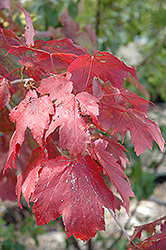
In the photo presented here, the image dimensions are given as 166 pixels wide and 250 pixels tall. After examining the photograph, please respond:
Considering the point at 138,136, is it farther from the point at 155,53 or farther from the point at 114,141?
the point at 155,53

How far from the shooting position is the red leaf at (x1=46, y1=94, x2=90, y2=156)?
0.39 m

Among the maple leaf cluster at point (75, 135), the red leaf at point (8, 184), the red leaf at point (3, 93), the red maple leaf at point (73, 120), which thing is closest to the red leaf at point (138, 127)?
the maple leaf cluster at point (75, 135)

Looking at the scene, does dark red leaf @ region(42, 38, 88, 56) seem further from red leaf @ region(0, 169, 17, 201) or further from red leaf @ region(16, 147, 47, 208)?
red leaf @ region(0, 169, 17, 201)

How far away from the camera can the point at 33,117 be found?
16.7 inches

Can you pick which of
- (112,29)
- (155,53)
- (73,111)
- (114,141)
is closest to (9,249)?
(114,141)

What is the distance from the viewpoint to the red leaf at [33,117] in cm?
41

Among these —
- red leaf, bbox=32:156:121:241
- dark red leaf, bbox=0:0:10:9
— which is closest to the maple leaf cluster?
red leaf, bbox=32:156:121:241

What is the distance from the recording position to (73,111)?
410 millimetres

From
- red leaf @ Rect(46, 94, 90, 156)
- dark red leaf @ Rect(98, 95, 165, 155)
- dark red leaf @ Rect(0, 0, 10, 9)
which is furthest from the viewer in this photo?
dark red leaf @ Rect(0, 0, 10, 9)

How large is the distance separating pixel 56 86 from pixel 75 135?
103 mm

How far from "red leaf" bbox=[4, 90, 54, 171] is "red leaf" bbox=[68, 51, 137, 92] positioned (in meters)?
0.08

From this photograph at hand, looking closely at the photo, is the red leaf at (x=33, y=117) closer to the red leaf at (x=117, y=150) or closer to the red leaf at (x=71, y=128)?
the red leaf at (x=71, y=128)

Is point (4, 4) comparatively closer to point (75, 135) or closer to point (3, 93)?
point (3, 93)

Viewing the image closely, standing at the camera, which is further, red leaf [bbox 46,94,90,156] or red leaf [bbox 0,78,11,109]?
red leaf [bbox 0,78,11,109]
